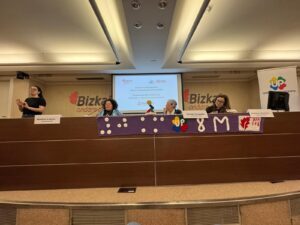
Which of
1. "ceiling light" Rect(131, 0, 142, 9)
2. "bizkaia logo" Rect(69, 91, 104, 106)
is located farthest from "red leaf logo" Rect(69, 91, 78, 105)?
"ceiling light" Rect(131, 0, 142, 9)

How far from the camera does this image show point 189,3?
3.06 m

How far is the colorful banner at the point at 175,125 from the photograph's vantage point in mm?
2238

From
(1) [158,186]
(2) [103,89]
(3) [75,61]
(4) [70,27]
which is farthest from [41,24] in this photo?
(1) [158,186]

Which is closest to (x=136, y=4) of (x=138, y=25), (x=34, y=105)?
(x=138, y=25)

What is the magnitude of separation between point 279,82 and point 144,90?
325 cm

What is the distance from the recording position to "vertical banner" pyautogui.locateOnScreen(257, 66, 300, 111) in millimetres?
4301

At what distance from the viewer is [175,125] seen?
2.27 metres

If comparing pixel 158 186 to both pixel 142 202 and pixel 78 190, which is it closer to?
pixel 142 202

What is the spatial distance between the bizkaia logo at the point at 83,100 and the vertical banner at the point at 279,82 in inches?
173

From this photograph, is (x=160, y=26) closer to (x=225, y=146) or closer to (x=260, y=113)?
(x=260, y=113)

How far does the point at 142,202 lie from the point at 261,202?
1.03m

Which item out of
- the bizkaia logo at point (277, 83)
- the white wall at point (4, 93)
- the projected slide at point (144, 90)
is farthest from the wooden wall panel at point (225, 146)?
the white wall at point (4, 93)

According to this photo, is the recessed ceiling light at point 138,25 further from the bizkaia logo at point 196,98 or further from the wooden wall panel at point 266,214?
the bizkaia logo at point 196,98

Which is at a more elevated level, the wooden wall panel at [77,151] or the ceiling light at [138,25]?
the ceiling light at [138,25]
